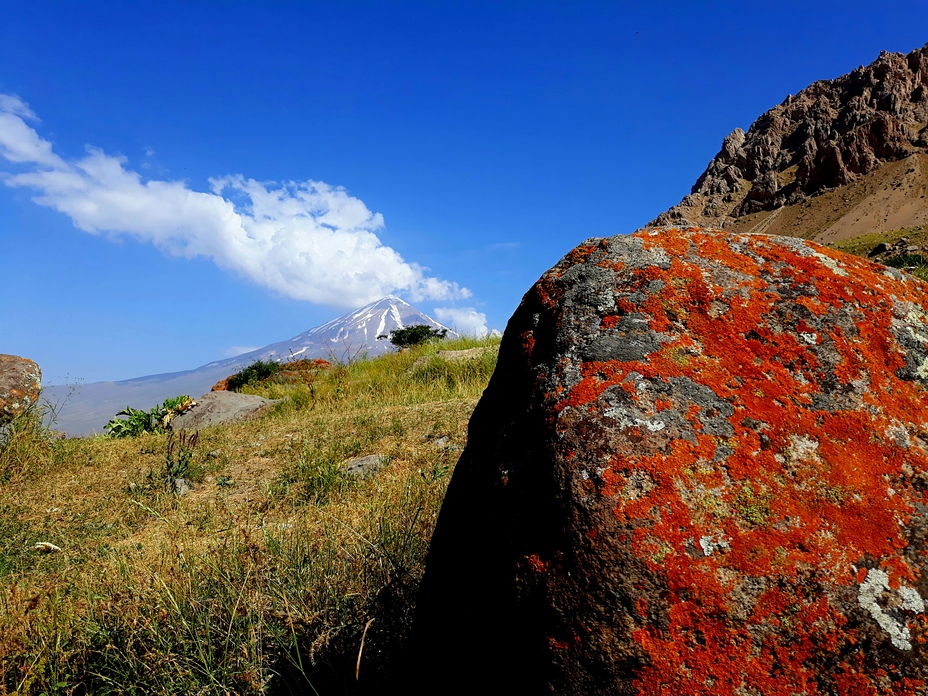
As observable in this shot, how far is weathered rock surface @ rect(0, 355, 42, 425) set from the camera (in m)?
8.53

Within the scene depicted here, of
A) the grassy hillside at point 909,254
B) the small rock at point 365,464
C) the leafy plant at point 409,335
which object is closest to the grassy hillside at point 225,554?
the small rock at point 365,464

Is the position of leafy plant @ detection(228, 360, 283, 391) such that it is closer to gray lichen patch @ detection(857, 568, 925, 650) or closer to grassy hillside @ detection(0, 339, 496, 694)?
grassy hillside @ detection(0, 339, 496, 694)

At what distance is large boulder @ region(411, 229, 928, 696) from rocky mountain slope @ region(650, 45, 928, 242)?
9901cm

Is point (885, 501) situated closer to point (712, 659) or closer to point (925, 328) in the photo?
point (712, 659)

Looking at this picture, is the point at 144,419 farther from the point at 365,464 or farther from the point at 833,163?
the point at 833,163

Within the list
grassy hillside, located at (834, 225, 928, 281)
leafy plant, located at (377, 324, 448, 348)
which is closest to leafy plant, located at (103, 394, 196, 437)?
grassy hillside, located at (834, 225, 928, 281)

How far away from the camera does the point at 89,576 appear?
372 cm

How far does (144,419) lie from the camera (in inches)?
416

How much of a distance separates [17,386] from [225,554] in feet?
25.4

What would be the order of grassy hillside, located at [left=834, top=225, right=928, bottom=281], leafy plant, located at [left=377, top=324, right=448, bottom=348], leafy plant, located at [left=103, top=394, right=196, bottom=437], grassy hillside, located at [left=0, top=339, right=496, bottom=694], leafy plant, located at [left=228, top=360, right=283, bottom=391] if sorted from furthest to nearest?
1. leafy plant, located at [left=377, top=324, right=448, bottom=348]
2. leafy plant, located at [left=228, top=360, right=283, bottom=391]
3. grassy hillside, located at [left=834, top=225, right=928, bottom=281]
4. leafy plant, located at [left=103, top=394, right=196, bottom=437]
5. grassy hillside, located at [left=0, top=339, right=496, bottom=694]

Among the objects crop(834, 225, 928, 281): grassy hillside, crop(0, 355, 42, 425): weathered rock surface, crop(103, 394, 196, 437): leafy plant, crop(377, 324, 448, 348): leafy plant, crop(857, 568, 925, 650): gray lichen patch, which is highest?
crop(834, 225, 928, 281): grassy hillside

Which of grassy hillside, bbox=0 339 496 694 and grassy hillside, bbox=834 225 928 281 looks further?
grassy hillside, bbox=834 225 928 281

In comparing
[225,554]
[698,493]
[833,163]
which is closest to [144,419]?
[225,554]

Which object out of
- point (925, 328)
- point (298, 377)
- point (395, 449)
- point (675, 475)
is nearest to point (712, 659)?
point (675, 475)
